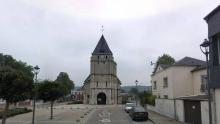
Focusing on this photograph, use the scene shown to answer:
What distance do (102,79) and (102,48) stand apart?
33.7ft

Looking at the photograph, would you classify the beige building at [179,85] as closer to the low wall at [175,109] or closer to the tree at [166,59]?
the low wall at [175,109]

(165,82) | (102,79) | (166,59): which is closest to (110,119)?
(165,82)

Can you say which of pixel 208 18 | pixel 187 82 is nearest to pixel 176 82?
pixel 187 82

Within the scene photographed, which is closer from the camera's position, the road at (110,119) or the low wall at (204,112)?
the low wall at (204,112)

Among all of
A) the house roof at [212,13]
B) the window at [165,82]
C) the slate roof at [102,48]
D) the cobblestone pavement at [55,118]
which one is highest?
the slate roof at [102,48]

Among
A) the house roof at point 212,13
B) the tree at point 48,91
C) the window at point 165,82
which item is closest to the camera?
the house roof at point 212,13

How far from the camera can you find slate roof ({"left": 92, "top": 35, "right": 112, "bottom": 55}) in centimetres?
10938

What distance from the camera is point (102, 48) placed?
111 m

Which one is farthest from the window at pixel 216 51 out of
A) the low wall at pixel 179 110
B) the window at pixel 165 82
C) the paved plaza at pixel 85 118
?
the window at pixel 165 82

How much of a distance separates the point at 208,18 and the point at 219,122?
22.1ft

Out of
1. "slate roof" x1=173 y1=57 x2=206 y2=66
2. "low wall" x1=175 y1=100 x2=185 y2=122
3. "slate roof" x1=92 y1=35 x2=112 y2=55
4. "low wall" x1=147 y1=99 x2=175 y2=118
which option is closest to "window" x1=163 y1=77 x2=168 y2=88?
"low wall" x1=147 y1=99 x2=175 y2=118

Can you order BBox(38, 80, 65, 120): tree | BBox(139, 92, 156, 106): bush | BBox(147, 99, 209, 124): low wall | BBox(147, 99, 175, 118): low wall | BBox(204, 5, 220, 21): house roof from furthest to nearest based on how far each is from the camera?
1. BBox(139, 92, 156, 106): bush
2. BBox(38, 80, 65, 120): tree
3. BBox(147, 99, 175, 118): low wall
4. BBox(147, 99, 209, 124): low wall
5. BBox(204, 5, 220, 21): house roof

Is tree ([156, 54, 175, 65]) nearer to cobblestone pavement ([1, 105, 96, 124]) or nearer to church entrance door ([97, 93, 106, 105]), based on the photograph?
church entrance door ([97, 93, 106, 105])

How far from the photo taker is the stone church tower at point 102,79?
350ft
